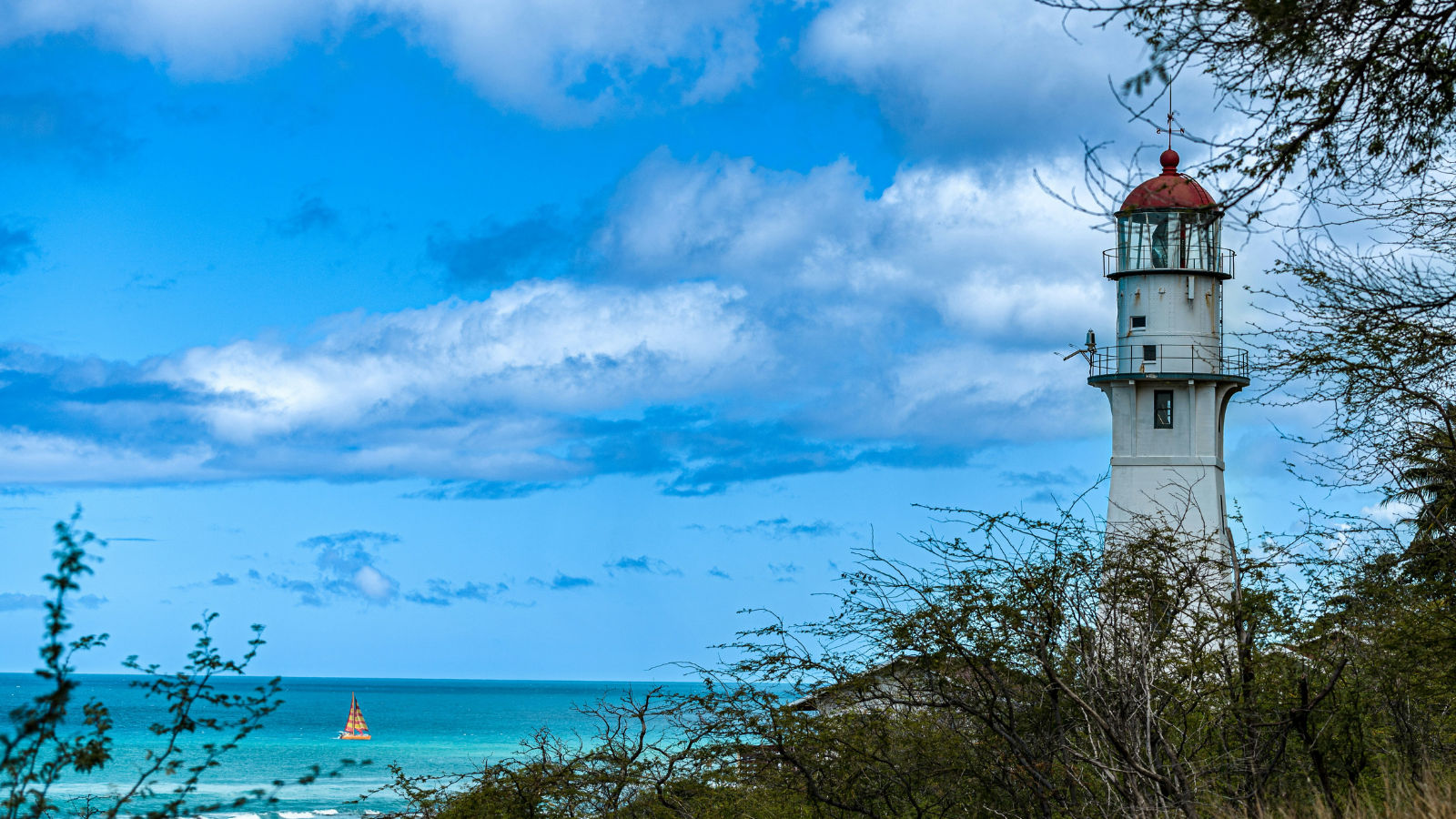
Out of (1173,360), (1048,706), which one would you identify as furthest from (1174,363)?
(1048,706)

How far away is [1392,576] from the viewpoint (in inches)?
513

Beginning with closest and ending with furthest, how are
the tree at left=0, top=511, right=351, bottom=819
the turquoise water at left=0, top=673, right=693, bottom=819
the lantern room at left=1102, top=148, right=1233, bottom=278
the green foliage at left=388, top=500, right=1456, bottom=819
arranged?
the tree at left=0, top=511, right=351, bottom=819 < the green foliage at left=388, top=500, right=1456, bottom=819 < the lantern room at left=1102, top=148, right=1233, bottom=278 < the turquoise water at left=0, top=673, right=693, bottom=819

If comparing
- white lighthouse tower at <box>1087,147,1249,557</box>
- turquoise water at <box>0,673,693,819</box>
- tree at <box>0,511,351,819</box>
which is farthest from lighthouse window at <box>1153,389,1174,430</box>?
tree at <box>0,511,351,819</box>

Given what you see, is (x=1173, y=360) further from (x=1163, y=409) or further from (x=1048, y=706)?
(x=1048, y=706)

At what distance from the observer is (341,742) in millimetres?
93125

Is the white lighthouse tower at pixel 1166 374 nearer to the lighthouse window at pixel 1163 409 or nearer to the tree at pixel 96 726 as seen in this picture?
the lighthouse window at pixel 1163 409

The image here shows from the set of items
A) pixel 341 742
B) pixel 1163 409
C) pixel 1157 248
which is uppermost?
pixel 1157 248

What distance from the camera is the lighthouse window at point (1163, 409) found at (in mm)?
28359

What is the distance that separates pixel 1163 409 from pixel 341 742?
76279 mm

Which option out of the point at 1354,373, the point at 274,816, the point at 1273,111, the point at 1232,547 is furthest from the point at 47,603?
the point at 274,816

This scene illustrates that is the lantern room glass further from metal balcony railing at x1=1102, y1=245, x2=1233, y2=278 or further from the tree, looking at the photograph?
the tree

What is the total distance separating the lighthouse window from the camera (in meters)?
28.4

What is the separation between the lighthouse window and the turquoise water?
13212mm

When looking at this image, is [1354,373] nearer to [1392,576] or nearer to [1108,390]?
[1392,576]
